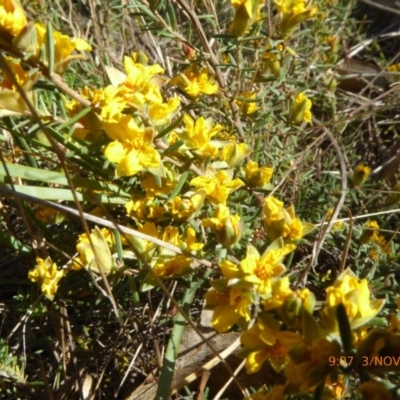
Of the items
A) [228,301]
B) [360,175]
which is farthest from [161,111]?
[360,175]

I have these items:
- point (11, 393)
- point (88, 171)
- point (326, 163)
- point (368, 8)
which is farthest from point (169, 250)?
point (368, 8)

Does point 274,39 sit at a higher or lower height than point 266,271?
higher

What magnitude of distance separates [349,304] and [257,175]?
535 mm

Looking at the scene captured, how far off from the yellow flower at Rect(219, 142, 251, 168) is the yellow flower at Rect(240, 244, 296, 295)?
340mm

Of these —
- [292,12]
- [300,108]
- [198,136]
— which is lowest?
[300,108]

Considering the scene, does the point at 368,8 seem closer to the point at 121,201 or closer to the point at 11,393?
the point at 121,201

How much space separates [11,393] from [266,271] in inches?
34.0

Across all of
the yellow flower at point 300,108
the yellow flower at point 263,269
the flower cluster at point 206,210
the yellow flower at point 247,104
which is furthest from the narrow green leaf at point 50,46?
the yellow flower at point 300,108

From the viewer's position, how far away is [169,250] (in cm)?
124

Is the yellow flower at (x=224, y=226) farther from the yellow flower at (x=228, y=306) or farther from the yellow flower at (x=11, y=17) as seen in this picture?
the yellow flower at (x=11, y=17)

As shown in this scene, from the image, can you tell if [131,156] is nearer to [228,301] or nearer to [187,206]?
[187,206]

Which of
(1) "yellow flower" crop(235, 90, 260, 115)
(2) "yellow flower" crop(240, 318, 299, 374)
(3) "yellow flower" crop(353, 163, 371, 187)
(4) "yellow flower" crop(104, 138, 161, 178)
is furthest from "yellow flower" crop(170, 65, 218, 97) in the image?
(2) "yellow flower" crop(240, 318, 299, 374)

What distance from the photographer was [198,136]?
4.13 feet

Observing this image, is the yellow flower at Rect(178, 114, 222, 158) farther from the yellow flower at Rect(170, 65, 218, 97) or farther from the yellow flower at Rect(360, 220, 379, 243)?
the yellow flower at Rect(360, 220, 379, 243)
